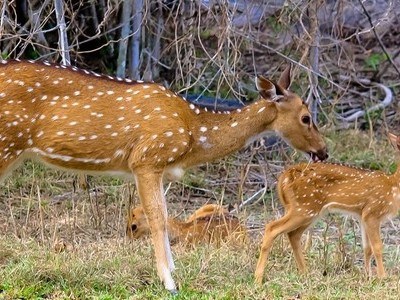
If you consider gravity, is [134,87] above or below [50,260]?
above

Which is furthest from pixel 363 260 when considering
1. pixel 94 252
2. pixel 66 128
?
pixel 66 128

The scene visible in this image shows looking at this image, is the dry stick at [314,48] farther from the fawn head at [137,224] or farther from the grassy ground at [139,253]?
the fawn head at [137,224]

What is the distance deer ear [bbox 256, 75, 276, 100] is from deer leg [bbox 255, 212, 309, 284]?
0.90 m

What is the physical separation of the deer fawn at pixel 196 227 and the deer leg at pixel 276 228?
70 centimetres

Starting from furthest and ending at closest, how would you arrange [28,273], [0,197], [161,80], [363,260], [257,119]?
1. [161,80]
2. [0,197]
3. [363,260]
4. [257,119]
5. [28,273]

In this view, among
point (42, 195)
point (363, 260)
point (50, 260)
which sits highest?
point (50, 260)

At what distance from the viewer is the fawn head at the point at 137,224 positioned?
29.8ft

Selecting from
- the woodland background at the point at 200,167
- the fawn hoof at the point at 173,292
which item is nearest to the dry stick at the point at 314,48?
the woodland background at the point at 200,167

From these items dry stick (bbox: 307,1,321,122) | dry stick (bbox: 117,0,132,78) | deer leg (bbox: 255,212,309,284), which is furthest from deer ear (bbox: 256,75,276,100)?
dry stick (bbox: 117,0,132,78)

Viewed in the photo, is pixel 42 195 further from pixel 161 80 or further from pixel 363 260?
pixel 363 260

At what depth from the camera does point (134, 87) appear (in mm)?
7852

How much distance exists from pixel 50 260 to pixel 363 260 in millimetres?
2740

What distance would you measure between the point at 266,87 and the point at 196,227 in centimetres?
170

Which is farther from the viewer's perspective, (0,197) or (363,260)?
(0,197)
